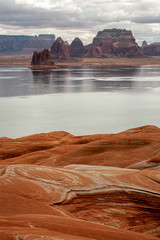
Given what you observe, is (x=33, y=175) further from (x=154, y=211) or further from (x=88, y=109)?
(x=88, y=109)

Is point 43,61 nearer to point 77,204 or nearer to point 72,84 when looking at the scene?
point 72,84

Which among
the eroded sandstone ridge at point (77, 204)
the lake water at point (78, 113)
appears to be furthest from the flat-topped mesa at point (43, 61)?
the eroded sandstone ridge at point (77, 204)

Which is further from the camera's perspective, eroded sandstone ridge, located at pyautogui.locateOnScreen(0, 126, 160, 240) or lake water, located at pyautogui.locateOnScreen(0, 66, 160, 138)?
lake water, located at pyautogui.locateOnScreen(0, 66, 160, 138)

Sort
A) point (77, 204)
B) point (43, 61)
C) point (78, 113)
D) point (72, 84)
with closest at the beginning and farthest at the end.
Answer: point (77, 204)
point (78, 113)
point (72, 84)
point (43, 61)

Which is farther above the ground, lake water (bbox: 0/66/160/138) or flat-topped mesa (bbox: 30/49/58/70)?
flat-topped mesa (bbox: 30/49/58/70)

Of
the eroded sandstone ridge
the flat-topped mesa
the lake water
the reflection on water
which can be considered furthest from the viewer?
the flat-topped mesa

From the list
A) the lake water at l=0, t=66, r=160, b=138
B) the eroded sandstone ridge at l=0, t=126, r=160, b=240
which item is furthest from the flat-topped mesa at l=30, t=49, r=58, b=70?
the eroded sandstone ridge at l=0, t=126, r=160, b=240

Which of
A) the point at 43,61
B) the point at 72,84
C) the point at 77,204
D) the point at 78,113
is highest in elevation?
the point at 43,61

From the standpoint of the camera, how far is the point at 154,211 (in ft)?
17.6

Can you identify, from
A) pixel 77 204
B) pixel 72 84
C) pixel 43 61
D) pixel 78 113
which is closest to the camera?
pixel 77 204

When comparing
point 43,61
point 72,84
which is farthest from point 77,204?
point 43,61

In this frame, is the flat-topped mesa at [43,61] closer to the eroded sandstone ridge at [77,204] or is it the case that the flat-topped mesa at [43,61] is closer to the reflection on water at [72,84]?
the reflection on water at [72,84]

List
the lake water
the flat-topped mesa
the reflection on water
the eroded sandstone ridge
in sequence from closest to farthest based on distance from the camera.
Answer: the eroded sandstone ridge < the lake water < the reflection on water < the flat-topped mesa

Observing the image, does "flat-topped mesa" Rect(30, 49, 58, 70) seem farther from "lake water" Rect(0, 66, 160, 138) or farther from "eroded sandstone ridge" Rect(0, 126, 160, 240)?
"eroded sandstone ridge" Rect(0, 126, 160, 240)
